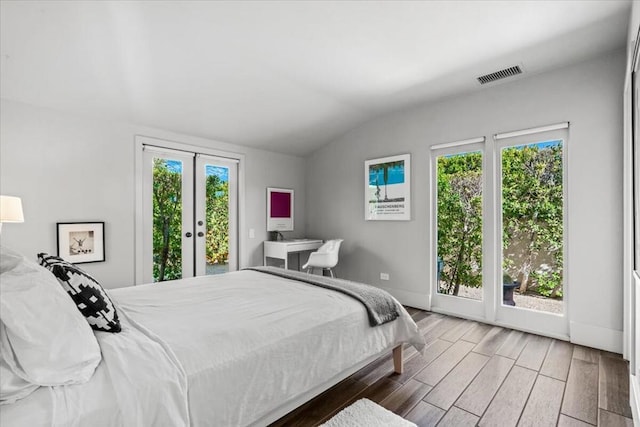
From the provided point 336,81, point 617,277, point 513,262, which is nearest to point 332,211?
point 336,81

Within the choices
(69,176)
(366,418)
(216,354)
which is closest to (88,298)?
(216,354)

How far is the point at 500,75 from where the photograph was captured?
3102 mm

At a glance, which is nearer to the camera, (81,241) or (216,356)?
(216,356)

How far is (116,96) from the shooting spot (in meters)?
3.03

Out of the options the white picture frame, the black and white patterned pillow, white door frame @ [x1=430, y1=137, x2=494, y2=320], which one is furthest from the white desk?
the black and white patterned pillow

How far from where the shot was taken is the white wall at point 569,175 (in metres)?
2.72

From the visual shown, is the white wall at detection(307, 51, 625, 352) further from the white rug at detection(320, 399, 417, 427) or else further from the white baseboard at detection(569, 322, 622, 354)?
the white rug at detection(320, 399, 417, 427)

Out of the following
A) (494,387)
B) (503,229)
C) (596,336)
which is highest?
(503,229)

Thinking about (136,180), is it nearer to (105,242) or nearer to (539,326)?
(105,242)

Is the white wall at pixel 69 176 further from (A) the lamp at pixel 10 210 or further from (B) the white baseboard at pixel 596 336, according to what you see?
(B) the white baseboard at pixel 596 336

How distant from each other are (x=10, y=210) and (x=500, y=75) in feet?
14.4

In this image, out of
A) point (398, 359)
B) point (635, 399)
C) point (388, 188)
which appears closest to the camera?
point (635, 399)

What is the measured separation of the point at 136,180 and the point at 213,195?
97cm

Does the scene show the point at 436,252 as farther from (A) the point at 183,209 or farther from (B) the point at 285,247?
(A) the point at 183,209
